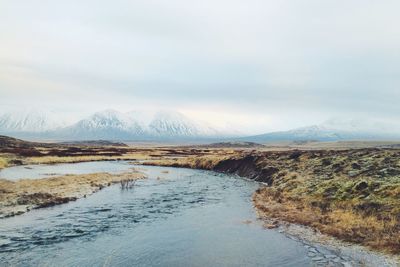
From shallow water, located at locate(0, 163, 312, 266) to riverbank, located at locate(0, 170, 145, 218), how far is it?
1.74 meters

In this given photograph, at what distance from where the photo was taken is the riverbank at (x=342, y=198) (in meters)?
27.7

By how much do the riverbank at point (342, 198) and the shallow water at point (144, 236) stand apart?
3.77 metres

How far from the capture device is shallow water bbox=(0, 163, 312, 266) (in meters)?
23.3

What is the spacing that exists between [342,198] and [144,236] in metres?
19.9

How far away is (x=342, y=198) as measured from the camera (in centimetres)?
3756

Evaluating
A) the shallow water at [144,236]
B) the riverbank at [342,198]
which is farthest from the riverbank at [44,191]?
the riverbank at [342,198]

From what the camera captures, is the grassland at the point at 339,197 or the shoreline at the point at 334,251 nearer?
the shoreline at the point at 334,251

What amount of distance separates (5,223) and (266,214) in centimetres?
2252

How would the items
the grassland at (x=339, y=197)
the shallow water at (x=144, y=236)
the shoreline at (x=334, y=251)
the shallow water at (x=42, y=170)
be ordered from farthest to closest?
the shallow water at (x=42, y=170)
the grassland at (x=339, y=197)
the shallow water at (x=144, y=236)
the shoreline at (x=334, y=251)

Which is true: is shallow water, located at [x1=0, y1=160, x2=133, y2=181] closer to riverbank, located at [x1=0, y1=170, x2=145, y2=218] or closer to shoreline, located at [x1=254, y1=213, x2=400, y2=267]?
riverbank, located at [x1=0, y1=170, x2=145, y2=218]

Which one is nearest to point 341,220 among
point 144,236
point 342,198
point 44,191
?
point 342,198

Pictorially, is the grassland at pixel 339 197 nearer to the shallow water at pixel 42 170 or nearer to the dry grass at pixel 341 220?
the dry grass at pixel 341 220

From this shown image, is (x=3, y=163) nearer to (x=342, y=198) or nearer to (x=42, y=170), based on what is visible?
(x=42, y=170)

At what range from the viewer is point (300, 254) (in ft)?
80.6
